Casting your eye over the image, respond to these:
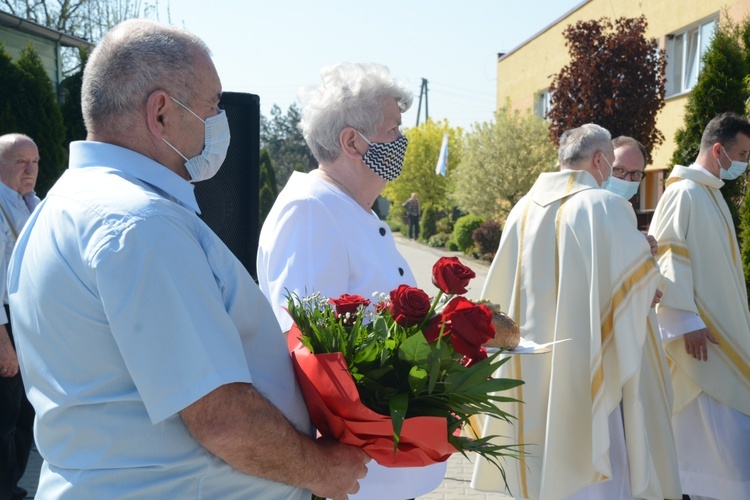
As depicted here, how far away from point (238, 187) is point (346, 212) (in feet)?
5.64

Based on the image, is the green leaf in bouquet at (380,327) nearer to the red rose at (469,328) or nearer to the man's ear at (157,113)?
the red rose at (469,328)

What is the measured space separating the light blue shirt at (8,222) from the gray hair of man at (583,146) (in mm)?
3463

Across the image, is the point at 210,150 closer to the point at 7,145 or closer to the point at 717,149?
the point at 7,145

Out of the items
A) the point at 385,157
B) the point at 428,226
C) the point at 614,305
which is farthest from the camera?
the point at 428,226

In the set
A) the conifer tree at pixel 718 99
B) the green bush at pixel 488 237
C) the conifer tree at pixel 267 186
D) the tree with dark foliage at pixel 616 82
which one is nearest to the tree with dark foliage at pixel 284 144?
the conifer tree at pixel 267 186

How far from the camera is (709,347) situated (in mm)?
5359

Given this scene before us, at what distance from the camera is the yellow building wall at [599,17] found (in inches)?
730

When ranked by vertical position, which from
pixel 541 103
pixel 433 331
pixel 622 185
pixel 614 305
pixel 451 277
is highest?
pixel 541 103

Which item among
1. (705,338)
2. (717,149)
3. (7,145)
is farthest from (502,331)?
(7,145)

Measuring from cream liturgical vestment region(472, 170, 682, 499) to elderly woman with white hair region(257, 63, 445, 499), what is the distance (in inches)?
68.0

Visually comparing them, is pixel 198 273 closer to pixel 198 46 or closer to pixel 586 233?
pixel 198 46

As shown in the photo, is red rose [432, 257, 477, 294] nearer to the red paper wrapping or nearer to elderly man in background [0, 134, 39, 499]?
the red paper wrapping

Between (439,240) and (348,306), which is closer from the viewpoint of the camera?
(348,306)

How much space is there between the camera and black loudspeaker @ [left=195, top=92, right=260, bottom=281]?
4.50 metres
